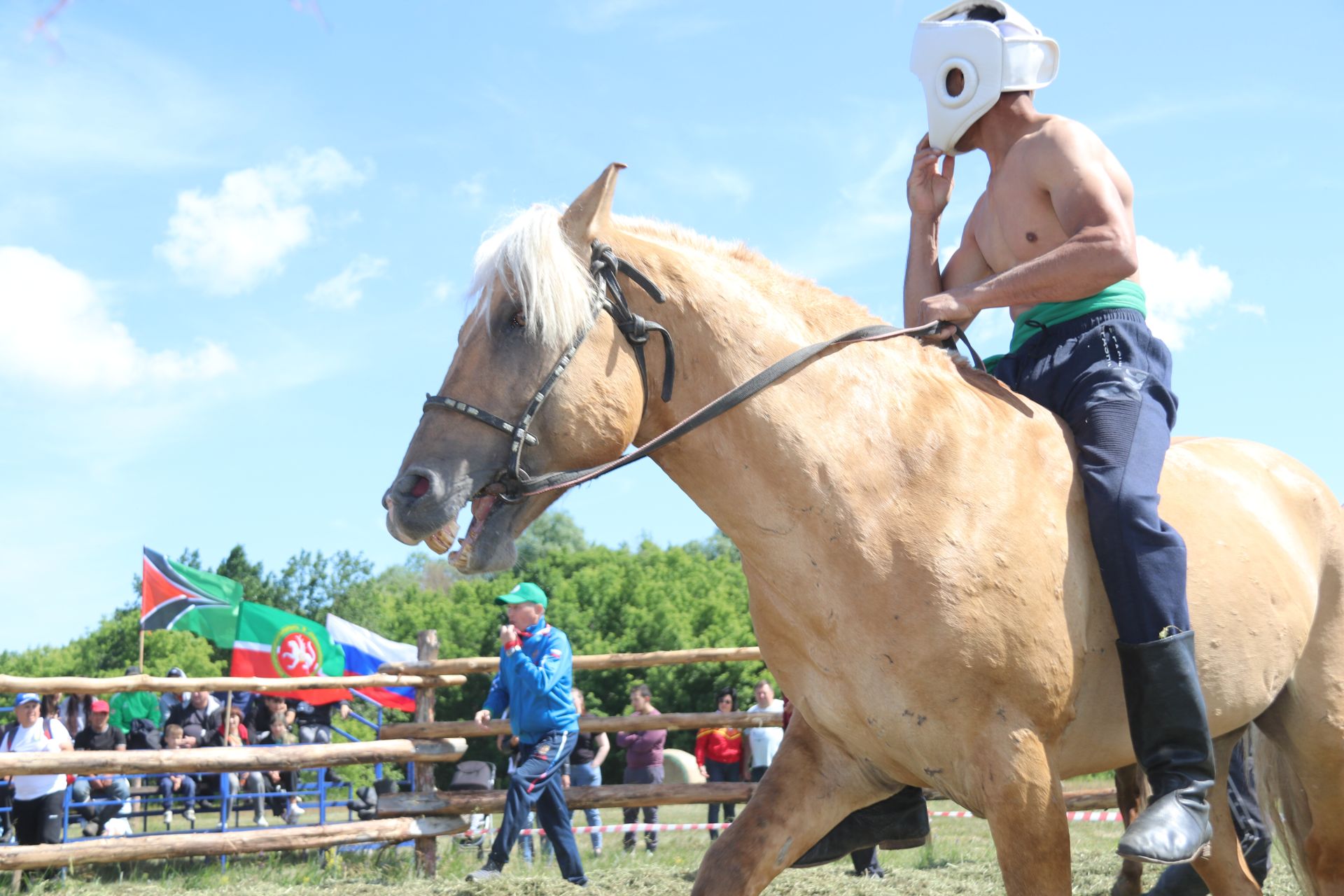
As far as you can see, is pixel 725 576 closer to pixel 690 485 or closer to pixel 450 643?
pixel 450 643

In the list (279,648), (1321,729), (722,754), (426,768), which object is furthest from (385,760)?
(279,648)

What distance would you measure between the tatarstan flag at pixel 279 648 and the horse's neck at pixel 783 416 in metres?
16.1

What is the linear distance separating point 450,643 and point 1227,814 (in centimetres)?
2741

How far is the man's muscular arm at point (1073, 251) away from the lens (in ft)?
9.52

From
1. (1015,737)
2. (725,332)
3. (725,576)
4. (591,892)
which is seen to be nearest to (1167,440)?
(1015,737)

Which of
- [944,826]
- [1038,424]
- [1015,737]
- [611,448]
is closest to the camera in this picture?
[1015,737]

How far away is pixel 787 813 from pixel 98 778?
1198cm

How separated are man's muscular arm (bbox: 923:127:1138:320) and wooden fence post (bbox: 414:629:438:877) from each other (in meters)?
7.53

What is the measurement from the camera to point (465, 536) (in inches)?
106

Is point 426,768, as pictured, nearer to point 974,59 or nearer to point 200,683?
point 200,683

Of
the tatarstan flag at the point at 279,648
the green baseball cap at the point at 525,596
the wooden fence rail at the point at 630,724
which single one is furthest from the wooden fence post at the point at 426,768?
the tatarstan flag at the point at 279,648

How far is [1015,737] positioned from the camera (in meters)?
2.56

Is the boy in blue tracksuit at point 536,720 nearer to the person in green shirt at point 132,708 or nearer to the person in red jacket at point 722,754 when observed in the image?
the person in red jacket at point 722,754

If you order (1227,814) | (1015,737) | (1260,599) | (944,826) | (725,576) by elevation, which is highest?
(725,576)
